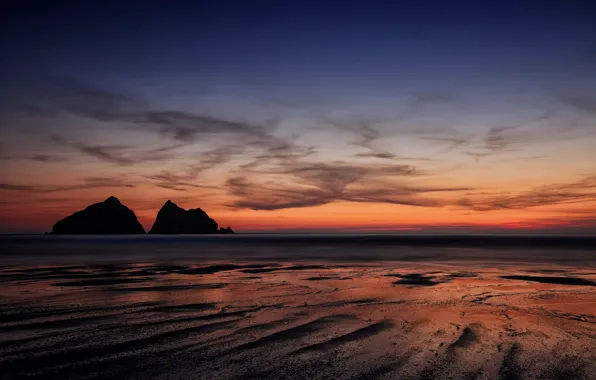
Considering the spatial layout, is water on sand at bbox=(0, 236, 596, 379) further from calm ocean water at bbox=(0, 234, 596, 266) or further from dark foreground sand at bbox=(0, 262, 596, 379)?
calm ocean water at bbox=(0, 234, 596, 266)

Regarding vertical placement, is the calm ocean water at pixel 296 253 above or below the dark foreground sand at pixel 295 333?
above

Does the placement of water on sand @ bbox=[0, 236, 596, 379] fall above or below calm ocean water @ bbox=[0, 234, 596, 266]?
below

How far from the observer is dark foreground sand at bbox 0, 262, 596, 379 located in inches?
354

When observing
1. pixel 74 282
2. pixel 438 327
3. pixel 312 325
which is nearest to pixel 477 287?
pixel 438 327

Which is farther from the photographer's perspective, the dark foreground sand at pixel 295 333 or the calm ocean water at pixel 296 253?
the calm ocean water at pixel 296 253

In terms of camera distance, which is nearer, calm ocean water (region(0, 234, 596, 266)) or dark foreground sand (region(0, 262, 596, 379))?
dark foreground sand (region(0, 262, 596, 379))

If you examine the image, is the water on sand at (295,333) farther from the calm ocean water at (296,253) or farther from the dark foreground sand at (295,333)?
the calm ocean water at (296,253)

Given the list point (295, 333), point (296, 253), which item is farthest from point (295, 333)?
point (296, 253)

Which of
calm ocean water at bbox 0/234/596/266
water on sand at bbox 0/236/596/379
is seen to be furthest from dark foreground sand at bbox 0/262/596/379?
calm ocean water at bbox 0/234/596/266

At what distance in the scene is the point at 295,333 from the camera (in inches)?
481

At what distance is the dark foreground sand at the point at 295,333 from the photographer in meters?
8.98

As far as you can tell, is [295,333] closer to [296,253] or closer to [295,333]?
[295,333]

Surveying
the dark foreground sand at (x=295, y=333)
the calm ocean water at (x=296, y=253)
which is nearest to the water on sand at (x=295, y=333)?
the dark foreground sand at (x=295, y=333)

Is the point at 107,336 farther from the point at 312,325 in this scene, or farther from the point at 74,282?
the point at 74,282
